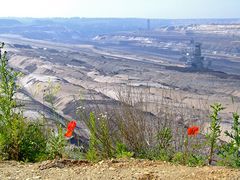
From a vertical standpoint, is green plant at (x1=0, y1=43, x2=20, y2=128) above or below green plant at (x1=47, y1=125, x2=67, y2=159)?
above

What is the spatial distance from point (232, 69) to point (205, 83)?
1622 cm

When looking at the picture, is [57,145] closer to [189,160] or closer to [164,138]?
[164,138]

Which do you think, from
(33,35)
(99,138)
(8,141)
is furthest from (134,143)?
(33,35)

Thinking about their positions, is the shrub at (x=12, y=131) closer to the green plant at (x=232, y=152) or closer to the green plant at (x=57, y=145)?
the green plant at (x=57, y=145)

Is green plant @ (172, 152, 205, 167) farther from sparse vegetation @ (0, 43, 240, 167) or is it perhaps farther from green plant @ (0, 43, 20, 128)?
green plant @ (0, 43, 20, 128)

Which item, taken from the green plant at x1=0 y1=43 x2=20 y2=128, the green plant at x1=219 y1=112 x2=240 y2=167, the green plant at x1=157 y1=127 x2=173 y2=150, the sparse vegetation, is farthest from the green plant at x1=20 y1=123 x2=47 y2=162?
the green plant at x1=219 y1=112 x2=240 y2=167

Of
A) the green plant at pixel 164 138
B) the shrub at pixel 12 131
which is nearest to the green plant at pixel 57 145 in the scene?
the shrub at pixel 12 131

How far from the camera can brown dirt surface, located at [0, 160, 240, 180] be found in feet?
10.9

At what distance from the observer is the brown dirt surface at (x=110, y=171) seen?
3.32m

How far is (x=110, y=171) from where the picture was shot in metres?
3.57

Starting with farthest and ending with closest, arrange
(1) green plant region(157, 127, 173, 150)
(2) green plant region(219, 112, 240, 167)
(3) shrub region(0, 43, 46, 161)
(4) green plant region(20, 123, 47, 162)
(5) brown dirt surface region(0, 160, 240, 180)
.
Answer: (1) green plant region(157, 127, 173, 150), (4) green plant region(20, 123, 47, 162), (3) shrub region(0, 43, 46, 161), (2) green plant region(219, 112, 240, 167), (5) brown dirt surface region(0, 160, 240, 180)

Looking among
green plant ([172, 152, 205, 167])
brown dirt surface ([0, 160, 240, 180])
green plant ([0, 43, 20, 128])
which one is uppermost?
green plant ([0, 43, 20, 128])

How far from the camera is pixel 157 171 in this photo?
349cm

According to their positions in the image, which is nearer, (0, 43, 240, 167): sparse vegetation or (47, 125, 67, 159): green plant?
(0, 43, 240, 167): sparse vegetation
